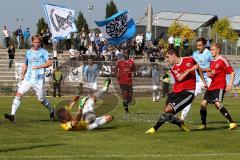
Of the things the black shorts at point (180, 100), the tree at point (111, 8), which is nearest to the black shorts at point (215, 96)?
the black shorts at point (180, 100)

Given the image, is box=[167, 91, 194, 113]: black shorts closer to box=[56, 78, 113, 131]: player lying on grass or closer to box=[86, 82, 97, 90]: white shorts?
box=[56, 78, 113, 131]: player lying on grass

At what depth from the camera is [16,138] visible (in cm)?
1249

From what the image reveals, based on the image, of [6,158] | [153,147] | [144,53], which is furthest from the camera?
[144,53]

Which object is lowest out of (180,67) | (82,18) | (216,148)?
(216,148)

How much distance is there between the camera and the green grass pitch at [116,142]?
10258 millimetres

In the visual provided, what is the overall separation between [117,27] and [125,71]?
1392 cm

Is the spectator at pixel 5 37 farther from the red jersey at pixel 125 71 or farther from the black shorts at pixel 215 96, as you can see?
the black shorts at pixel 215 96

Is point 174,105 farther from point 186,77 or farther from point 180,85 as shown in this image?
Result: point 186,77

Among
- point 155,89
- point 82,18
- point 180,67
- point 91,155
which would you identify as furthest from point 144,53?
point 82,18

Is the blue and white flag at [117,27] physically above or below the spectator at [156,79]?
above

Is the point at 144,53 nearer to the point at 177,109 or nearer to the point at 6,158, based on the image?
the point at 177,109

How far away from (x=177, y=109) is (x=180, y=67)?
926mm

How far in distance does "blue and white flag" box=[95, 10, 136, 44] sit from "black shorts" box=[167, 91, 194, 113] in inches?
862

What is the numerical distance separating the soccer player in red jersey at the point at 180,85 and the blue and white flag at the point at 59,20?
2133 centimetres
